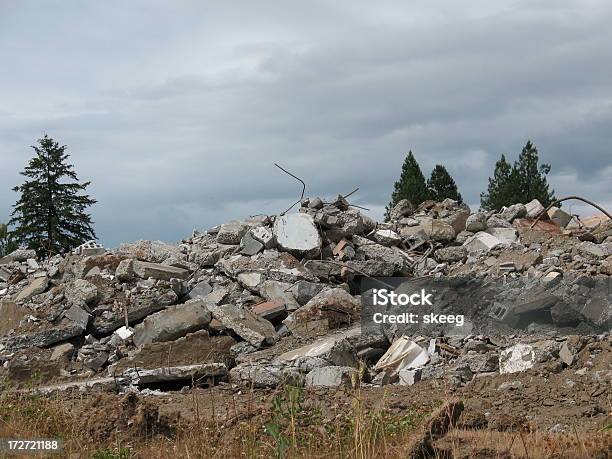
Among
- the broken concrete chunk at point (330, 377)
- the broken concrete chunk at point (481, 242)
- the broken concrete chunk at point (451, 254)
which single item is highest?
the broken concrete chunk at point (481, 242)

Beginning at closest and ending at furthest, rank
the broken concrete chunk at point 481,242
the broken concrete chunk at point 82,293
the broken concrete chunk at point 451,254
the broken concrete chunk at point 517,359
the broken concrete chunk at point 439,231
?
the broken concrete chunk at point 517,359 < the broken concrete chunk at point 82,293 < the broken concrete chunk at point 451,254 < the broken concrete chunk at point 481,242 < the broken concrete chunk at point 439,231

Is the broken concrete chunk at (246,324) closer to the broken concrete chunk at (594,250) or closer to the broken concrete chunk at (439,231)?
the broken concrete chunk at (439,231)

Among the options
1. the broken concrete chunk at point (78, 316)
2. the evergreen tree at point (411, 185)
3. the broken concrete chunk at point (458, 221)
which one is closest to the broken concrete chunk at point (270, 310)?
the broken concrete chunk at point (78, 316)

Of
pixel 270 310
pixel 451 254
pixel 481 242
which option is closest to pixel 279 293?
pixel 270 310

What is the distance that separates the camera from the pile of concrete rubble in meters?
9.29

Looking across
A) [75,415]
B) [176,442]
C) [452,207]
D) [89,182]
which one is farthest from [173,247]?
[89,182]

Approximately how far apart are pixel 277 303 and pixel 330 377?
279 cm

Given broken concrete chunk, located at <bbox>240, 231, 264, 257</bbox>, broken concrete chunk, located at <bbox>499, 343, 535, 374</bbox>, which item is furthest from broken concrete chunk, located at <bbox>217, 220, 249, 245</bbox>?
broken concrete chunk, located at <bbox>499, 343, 535, 374</bbox>

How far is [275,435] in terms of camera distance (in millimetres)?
4348

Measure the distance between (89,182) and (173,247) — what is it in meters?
18.2

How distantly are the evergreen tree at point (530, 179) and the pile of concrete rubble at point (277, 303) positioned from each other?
Answer: 33.4ft

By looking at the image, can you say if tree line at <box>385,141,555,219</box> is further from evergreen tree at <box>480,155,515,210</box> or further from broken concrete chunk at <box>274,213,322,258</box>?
broken concrete chunk at <box>274,213,322,258</box>

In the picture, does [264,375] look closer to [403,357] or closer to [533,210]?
[403,357]

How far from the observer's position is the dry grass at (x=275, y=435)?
4.55 metres
